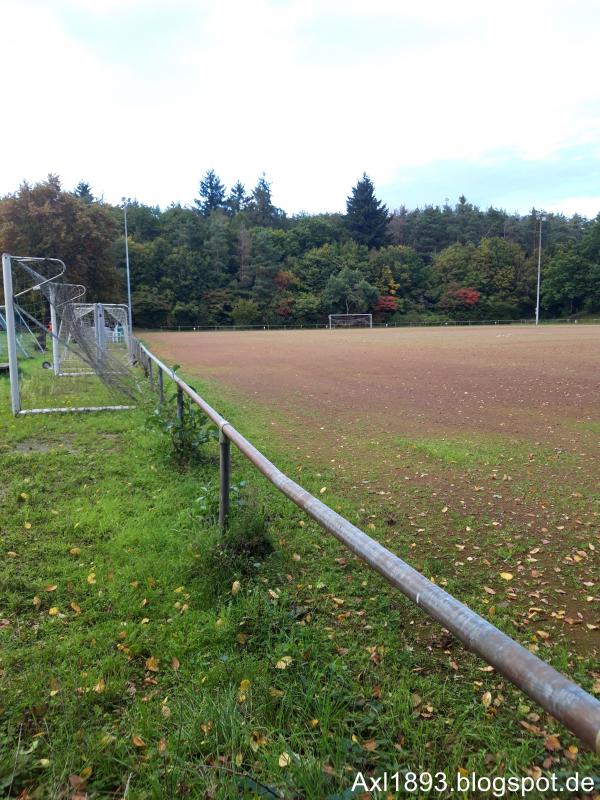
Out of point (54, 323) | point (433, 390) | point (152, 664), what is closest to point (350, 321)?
point (433, 390)

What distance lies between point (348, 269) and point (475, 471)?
7224cm

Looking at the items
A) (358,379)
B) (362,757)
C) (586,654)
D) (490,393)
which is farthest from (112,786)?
(358,379)

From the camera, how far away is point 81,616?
120 inches

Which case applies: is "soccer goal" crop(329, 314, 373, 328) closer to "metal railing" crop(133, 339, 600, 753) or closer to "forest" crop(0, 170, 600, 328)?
"forest" crop(0, 170, 600, 328)

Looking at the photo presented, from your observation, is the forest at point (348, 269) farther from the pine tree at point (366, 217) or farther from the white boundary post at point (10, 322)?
the white boundary post at point (10, 322)

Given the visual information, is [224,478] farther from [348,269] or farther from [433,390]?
[348,269]

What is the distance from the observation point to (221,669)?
2600 millimetres

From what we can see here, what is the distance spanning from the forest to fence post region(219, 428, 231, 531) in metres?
62.0

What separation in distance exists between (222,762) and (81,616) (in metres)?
1.40

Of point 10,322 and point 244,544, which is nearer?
point 244,544

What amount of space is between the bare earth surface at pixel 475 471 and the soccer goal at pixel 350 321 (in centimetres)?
5819

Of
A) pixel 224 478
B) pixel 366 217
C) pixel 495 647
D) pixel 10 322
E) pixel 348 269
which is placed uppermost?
pixel 366 217

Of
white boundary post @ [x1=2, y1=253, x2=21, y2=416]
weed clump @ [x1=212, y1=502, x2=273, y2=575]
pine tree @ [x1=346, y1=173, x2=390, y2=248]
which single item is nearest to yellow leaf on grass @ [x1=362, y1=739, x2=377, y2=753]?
weed clump @ [x1=212, y1=502, x2=273, y2=575]

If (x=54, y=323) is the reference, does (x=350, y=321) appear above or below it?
above
